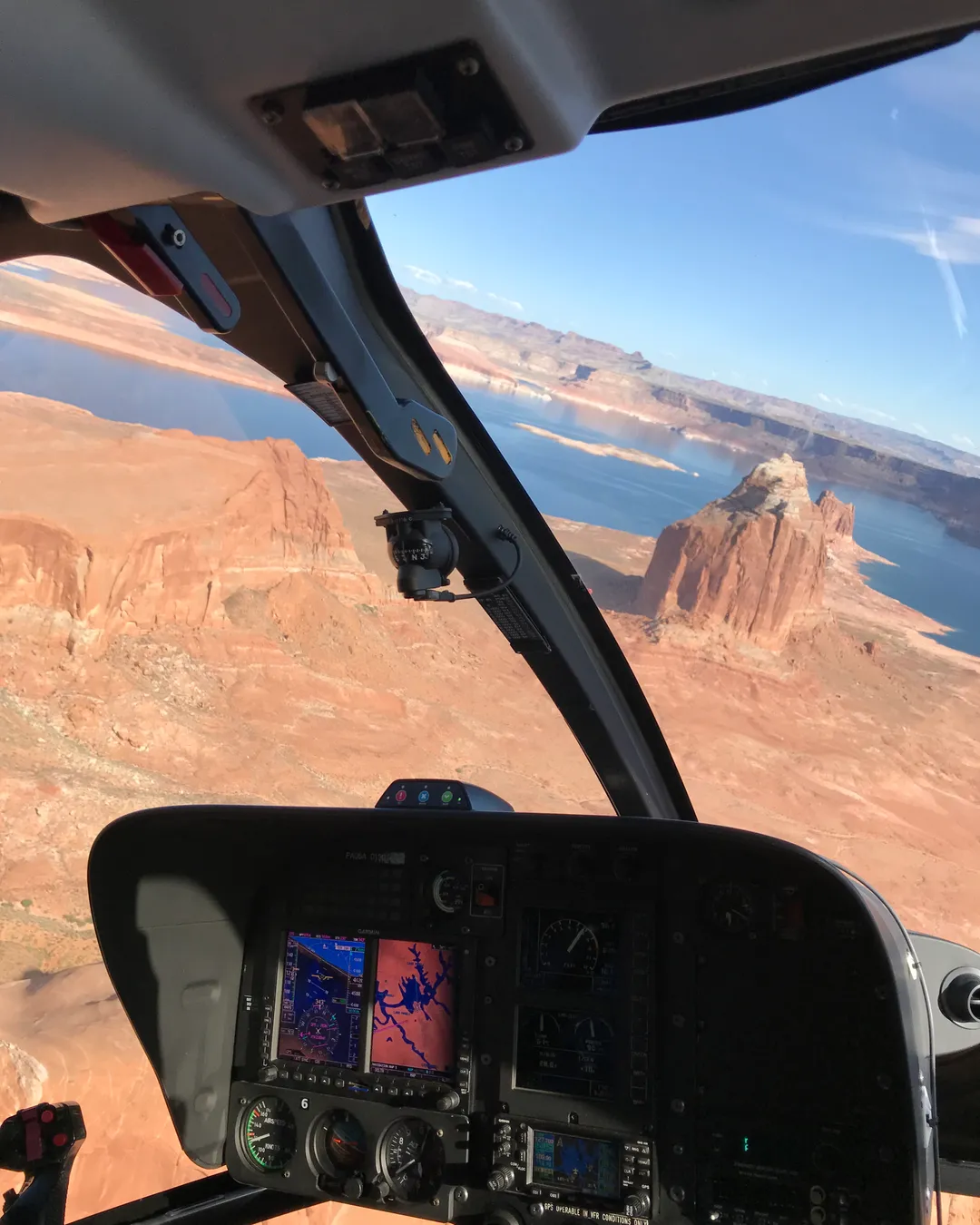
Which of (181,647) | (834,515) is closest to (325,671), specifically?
(181,647)

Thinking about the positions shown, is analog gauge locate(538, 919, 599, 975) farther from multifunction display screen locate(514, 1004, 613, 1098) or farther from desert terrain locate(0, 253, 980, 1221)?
desert terrain locate(0, 253, 980, 1221)

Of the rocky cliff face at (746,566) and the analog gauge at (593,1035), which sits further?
the rocky cliff face at (746,566)

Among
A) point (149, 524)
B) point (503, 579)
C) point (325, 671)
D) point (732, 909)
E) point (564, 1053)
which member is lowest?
point (564, 1053)

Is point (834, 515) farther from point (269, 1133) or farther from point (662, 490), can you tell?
point (269, 1133)

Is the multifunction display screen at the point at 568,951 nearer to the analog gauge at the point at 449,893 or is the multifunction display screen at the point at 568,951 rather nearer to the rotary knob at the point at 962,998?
the analog gauge at the point at 449,893

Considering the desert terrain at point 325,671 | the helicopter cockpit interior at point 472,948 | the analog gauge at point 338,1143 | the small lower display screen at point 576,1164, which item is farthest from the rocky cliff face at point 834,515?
the analog gauge at point 338,1143

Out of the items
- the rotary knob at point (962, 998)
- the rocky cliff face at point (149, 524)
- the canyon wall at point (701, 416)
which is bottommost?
the rotary knob at point (962, 998)

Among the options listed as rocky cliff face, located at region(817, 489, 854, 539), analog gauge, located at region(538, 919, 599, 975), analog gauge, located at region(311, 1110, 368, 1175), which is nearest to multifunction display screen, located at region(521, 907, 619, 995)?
analog gauge, located at region(538, 919, 599, 975)

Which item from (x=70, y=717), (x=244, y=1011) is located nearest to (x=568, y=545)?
(x=244, y=1011)

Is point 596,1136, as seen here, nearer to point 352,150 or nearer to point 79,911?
point 352,150
